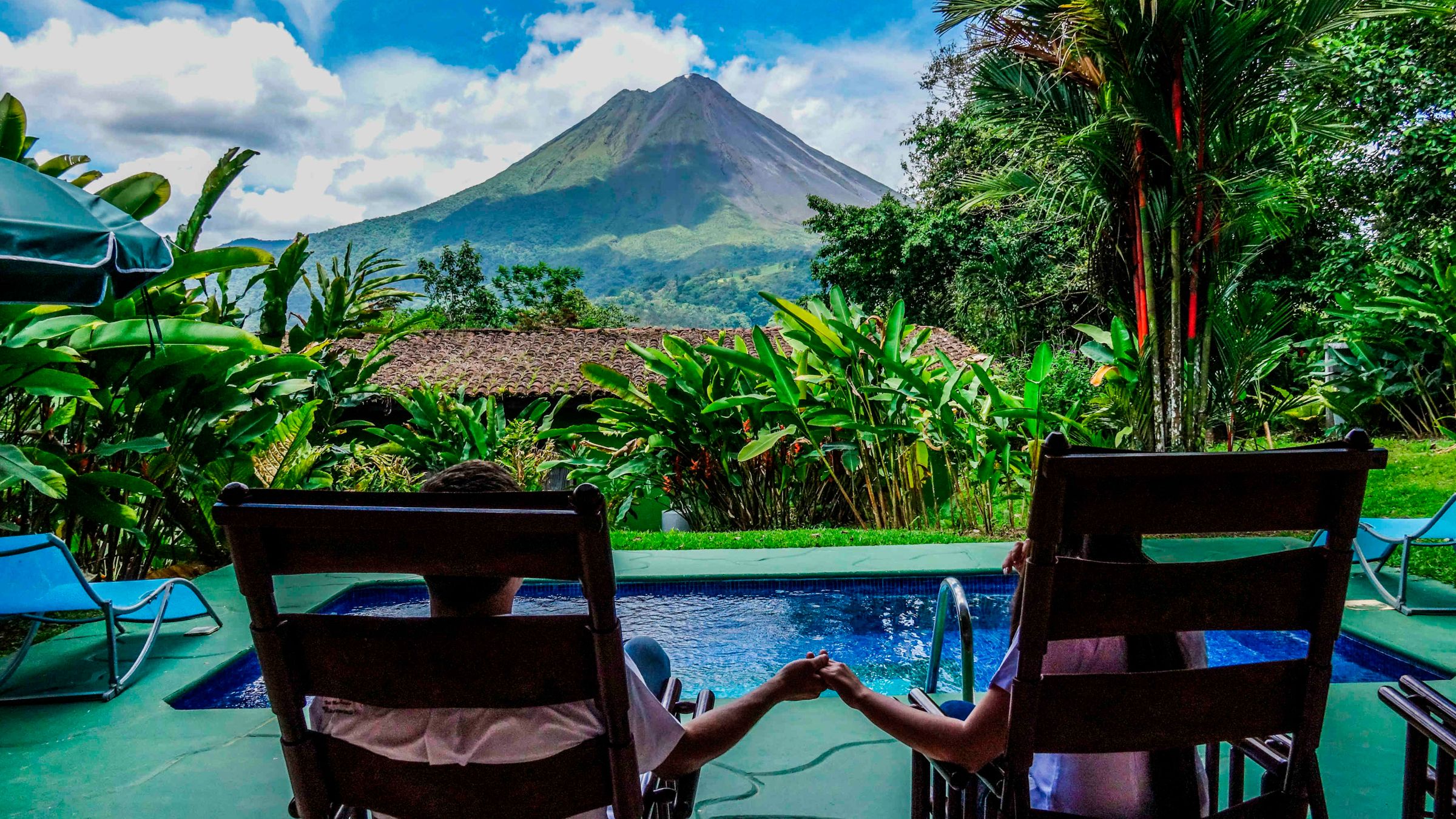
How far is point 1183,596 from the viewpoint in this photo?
44.4 inches

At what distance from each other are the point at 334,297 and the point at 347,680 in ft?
18.7

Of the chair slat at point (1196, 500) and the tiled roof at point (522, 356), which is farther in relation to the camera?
the tiled roof at point (522, 356)

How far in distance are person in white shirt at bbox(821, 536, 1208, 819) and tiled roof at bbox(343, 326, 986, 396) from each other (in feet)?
40.6

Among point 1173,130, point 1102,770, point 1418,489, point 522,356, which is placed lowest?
point 1418,489

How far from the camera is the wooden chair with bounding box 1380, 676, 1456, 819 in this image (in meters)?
1.28

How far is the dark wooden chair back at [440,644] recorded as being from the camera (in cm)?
102

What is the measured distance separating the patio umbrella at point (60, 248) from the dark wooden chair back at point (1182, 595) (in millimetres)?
2679

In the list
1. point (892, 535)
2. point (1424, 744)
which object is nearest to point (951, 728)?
point (1424, 744)

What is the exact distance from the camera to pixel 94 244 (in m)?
2.60

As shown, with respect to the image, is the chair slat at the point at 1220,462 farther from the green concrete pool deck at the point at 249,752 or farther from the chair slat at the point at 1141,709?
the green concrete pool deck at the point at 249,752

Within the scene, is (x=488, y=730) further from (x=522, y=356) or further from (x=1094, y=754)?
(x=522, y=356)

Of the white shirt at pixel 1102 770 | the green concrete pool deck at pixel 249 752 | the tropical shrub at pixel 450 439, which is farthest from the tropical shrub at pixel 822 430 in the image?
the white shirt at pixel 1102 770

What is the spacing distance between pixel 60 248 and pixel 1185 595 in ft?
9.43

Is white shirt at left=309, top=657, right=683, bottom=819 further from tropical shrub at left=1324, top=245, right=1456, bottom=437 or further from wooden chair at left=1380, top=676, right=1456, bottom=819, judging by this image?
tropical shrub at left=1324, top=245, right=1456, bottom=437
